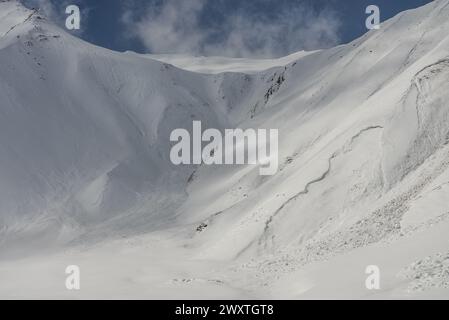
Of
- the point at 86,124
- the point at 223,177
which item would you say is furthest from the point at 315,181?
the point at 86,124

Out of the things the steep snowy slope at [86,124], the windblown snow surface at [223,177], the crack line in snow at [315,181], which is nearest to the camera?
the windblown snow surface at [223,177]

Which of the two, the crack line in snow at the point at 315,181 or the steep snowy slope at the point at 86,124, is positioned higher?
the steep snowy slope at the point at 86,124

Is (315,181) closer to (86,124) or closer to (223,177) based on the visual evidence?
(223,177)

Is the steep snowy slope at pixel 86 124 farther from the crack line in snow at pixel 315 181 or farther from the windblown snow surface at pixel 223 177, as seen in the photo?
the crack line in snow at pixel 315 181

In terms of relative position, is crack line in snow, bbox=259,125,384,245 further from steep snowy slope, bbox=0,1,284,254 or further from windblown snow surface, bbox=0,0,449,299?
steep snowy slope, bbox=0,1,284,254

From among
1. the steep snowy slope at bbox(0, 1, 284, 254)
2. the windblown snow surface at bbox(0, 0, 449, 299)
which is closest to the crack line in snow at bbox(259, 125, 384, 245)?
the windblown snow surface at bbox(0, 0, 449, 299)

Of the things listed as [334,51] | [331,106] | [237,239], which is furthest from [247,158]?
[334,51]

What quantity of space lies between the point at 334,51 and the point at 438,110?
219ft

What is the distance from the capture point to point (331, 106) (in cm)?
5422

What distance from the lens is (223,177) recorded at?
188ft

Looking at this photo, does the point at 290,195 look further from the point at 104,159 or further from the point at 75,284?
the point at 104,159

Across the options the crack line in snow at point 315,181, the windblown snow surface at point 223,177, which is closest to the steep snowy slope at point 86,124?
the windblown snow surface at point 223,177

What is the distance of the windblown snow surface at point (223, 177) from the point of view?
22.0m

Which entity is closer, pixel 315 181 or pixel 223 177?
pixel 315 181
